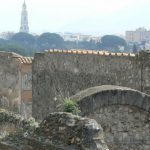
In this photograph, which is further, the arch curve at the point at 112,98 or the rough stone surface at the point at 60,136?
the arch curve at the point at 112,98

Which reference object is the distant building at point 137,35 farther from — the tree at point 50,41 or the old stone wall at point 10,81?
the old stone wall at point 10,81

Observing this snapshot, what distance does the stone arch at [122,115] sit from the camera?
1020 cm

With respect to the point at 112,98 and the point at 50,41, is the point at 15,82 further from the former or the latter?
the point at 50,41

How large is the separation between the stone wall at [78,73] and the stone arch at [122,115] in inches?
79.2

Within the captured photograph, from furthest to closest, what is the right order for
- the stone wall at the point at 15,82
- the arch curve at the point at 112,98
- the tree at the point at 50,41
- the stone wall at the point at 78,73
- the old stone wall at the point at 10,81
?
the tree at the point at 50,41
the old stone wall at the point at 10,81
the stone wall at the point at 15,82
the stone wall at the point at 78,73
the arch curve at the point at 112,98

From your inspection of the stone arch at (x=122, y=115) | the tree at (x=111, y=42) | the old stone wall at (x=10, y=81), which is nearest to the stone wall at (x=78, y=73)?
the stone arch at (x=122, y=115)

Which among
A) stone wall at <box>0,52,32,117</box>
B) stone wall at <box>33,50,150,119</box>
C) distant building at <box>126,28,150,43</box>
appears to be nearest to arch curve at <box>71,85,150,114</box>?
stone wall at <box>33,50,150,119</box>

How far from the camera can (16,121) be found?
7121 mm

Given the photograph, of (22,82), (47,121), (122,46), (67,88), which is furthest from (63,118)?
(122,46)

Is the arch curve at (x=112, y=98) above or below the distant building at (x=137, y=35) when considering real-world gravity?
below

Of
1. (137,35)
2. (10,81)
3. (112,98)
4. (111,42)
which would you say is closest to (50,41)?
(111,42)

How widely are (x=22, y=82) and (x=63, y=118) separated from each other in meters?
14.4

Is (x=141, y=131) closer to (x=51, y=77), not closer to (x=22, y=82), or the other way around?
(x=51, y=77)

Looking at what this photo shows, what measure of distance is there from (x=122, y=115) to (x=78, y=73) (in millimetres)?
4339
